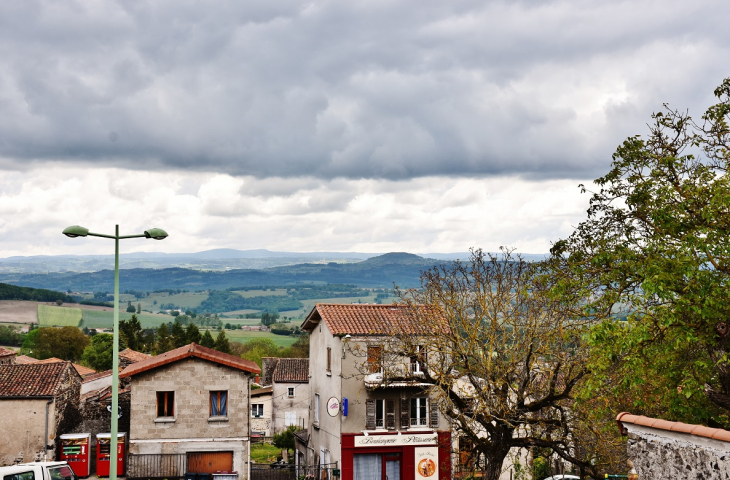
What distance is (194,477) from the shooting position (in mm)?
36438

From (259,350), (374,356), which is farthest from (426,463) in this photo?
(259,350)

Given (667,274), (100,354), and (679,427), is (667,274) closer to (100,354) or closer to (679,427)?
(679,427)

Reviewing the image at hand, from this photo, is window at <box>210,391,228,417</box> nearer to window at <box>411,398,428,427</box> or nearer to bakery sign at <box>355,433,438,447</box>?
bakery sign at <box>355,433,438,447</box>

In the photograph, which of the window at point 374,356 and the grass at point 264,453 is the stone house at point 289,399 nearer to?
the grass at point 264,453

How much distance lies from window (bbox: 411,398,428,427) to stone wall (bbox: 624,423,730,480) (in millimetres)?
29276

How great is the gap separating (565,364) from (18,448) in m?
28.8

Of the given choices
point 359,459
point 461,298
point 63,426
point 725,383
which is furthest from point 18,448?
point 725,383

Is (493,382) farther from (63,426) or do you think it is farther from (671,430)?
(63,426)

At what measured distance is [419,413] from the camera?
4325cm

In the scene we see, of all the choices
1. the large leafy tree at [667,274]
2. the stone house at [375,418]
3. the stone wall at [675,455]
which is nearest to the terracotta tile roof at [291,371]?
the stone house at [375,418]

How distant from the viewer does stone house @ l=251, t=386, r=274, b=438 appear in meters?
88.1

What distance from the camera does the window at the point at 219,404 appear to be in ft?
127

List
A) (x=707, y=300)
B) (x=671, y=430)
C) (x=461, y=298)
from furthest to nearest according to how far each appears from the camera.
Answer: (x=461, y=298) < (x=707, y=300) < (x=671, y=430)

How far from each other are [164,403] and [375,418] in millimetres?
12298
